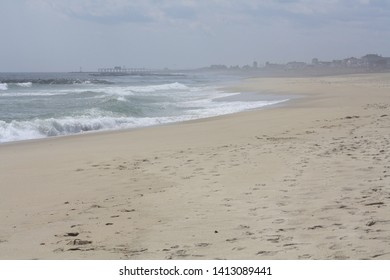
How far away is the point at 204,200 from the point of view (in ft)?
17.2

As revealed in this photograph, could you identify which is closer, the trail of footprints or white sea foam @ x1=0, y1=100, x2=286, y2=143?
the trail of footprints

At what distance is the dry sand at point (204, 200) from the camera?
12.5ft

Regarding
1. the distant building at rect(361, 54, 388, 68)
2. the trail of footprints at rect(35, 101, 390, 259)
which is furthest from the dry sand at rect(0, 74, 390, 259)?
the distant building at rect(361, 54, 388, 68)

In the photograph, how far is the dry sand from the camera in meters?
3.81

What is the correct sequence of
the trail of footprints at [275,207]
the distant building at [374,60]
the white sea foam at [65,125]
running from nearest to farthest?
the trail of footprints at [275,207], the white sea foam at [65,125], the distant building at [374,60]

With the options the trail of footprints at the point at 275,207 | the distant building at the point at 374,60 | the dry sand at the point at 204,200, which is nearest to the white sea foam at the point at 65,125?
the dry sand at the point at 204,200

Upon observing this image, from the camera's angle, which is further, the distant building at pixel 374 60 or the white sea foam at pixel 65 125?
the distant building at pixel 374 60

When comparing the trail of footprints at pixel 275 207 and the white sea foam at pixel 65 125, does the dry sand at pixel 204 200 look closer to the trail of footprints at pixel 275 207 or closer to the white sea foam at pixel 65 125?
the trail of footprints at pixel 275 207

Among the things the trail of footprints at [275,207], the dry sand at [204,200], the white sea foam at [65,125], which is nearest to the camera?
the trail of footprints at [275,207]

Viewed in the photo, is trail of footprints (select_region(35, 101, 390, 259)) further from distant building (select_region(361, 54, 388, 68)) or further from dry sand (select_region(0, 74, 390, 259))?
distant building (select_region(361, 54, 388, 68))

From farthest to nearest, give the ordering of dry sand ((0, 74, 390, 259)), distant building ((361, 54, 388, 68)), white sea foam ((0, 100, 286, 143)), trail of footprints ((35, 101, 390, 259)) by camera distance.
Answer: distant building ((361, 54, 388, 68))
white sea foam ((0, 100, 286, 143))
dry sand ((0, 74, 390, 259))
trail of footprints ((35, 101, 390, 259))

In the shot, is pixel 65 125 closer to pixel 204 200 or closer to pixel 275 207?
pixel 204 200

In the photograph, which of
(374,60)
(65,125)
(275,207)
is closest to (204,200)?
(275,207)

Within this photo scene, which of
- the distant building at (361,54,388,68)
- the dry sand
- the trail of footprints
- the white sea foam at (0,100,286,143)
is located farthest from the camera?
the distant building at (361,54,388,68)
